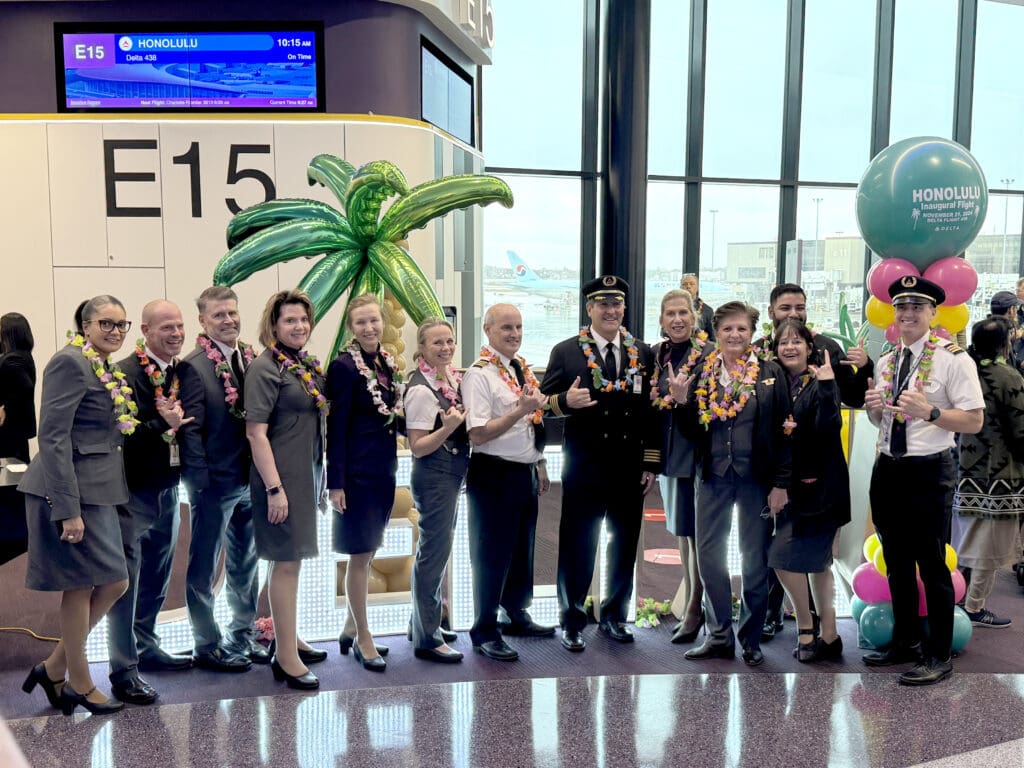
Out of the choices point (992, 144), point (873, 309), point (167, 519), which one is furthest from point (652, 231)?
point (167, 519)

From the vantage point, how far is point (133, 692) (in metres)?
3.62

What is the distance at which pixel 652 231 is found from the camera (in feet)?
37.4

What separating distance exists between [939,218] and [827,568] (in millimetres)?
1830

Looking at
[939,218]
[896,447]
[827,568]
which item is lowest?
[827,568]

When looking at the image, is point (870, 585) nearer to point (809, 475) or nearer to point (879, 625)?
point (879, 625)

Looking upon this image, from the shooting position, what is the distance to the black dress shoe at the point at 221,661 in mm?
3941

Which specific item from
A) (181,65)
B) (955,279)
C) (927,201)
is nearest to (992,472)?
(955,279)

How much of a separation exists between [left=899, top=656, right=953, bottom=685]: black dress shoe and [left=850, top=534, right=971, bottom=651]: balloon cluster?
0.25 m

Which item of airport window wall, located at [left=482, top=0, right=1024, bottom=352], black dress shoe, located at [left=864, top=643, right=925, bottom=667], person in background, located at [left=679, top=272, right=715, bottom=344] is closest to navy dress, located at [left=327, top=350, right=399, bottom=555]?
black dress shoe, located at [left=864, top=643, right=925, bottom=667]

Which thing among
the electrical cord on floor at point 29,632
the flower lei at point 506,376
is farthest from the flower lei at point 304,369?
the electrical cord on floor at point 29,632

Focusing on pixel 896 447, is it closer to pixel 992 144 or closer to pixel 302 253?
pixel 302 253

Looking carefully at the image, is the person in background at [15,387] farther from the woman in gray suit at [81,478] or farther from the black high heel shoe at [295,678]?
the black high heel shoe at [295,678]

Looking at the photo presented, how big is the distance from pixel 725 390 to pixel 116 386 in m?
2.35

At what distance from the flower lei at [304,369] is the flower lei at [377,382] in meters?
0.16
